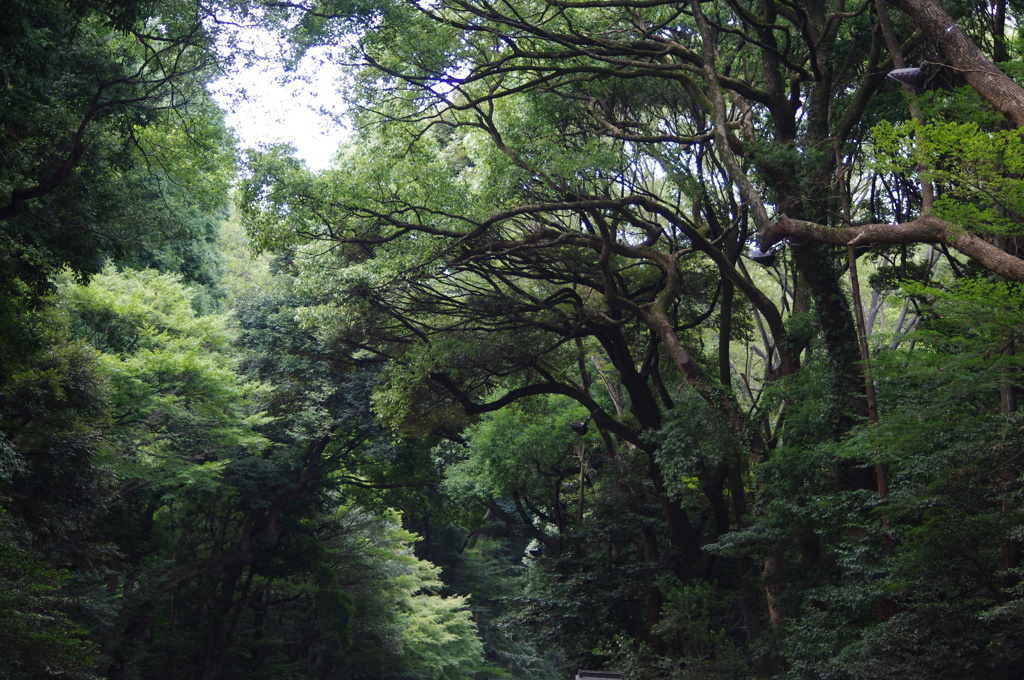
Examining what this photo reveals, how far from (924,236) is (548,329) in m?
7.86

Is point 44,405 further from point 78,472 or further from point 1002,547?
point 1002,547

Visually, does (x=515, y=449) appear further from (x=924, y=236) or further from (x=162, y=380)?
(x=924, y=236)

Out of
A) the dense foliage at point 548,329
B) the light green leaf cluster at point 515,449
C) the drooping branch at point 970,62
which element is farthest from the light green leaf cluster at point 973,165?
the light green leaf cluster at point 515,449

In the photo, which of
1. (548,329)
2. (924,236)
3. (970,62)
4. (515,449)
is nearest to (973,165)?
(924,236)

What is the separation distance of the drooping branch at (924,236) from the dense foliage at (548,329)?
0.14ft

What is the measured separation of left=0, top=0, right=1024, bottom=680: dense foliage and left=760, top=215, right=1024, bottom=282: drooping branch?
0.04 meters

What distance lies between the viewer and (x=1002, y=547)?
25.1 ft

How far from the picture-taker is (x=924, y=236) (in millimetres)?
7230

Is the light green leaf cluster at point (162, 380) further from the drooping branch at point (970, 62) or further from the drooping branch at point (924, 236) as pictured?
the drooping branch at point (970, 62)

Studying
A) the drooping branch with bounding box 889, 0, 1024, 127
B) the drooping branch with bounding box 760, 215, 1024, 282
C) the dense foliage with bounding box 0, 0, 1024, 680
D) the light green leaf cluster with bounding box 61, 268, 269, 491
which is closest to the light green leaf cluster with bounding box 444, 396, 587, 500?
the dense foliage with bounding box 0, 0, 1024, 680

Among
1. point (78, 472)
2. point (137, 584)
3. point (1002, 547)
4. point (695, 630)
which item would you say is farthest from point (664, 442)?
point (137, 584)

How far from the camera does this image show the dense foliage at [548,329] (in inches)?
311

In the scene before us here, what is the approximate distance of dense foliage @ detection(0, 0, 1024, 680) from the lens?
25.9ft

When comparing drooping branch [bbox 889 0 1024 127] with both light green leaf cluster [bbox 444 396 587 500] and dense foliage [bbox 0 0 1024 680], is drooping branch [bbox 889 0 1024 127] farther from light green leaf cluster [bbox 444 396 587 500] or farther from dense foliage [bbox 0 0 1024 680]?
light green leaf cluster [bbox 444 396 587 500]
